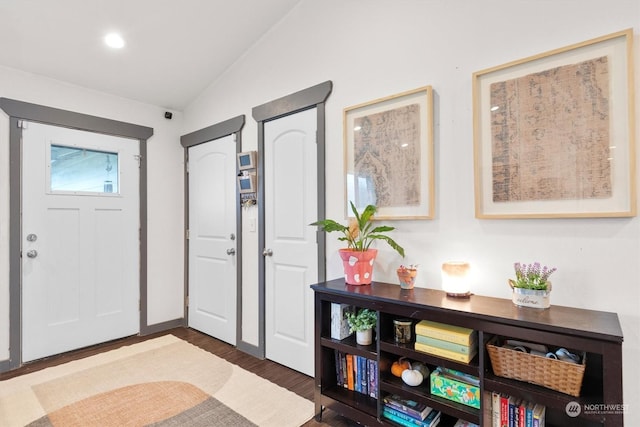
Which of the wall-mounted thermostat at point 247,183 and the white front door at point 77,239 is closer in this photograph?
the white front door at point 77,239

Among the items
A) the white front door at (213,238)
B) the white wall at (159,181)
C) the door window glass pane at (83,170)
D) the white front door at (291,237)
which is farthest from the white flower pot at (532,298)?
the door window glass pane at (83,170)

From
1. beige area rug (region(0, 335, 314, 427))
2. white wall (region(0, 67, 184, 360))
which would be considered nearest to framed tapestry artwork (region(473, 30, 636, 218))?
beige area rug (region(0, 335, 314, 427))

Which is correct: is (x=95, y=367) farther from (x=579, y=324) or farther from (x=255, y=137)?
(x=579, y=324)

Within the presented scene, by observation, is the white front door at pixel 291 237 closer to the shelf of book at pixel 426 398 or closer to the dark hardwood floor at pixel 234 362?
the dark hardwood floor at pixel 234 362

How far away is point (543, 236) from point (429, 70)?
1091 mm

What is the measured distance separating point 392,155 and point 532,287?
3.38 feet

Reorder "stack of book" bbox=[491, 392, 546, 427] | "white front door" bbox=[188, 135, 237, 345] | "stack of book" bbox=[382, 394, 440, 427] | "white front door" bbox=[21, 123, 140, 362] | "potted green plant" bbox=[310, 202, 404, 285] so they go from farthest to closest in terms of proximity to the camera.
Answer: "white front door" bbox=[188, 135, 237, 345], "white front door" bbox=[21, 123, 140, 362], "potted green plant" bbox=[310, 202, 404, 285], "stack of book" bbox=[382, 394, 440, 427], "stack of book" bbox=[491, 392, 546, 427]

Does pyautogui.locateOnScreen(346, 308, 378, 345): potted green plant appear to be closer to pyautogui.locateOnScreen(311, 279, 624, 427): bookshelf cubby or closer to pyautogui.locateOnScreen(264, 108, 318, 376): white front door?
pyautogui.locateOnScreen(311, 279, 624, 427): bookshelf cubby

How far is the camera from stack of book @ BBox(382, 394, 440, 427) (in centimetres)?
163

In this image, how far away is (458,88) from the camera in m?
1.84

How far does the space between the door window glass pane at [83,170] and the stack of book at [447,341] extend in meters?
3.11

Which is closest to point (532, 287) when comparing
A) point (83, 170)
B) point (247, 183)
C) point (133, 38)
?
point (247, 183)

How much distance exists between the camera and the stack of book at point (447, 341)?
58.1 inches

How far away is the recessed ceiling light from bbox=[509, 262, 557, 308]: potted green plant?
3091 millimetres
